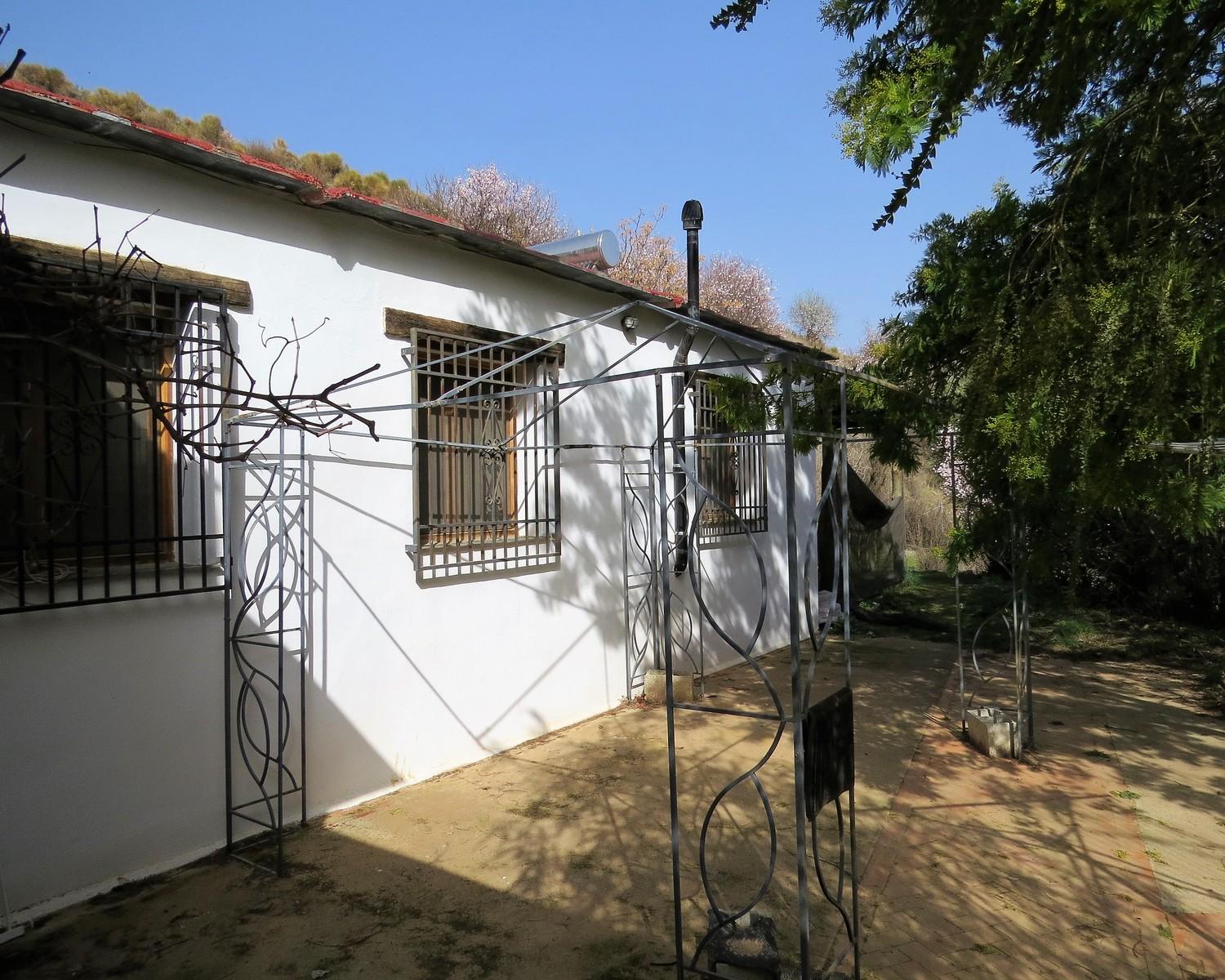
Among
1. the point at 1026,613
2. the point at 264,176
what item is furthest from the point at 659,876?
the point at 264,176

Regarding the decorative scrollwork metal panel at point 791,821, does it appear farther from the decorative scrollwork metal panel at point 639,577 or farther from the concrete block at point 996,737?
the decorative scrollwork metal panel at point 639,577

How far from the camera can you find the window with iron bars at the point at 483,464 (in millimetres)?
5523

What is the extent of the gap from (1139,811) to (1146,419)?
3046mm

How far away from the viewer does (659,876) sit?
161 inches

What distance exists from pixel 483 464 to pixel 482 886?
2837 mm

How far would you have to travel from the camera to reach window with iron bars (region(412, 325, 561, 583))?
5.52m

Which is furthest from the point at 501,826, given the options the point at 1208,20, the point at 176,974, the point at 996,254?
the point at 1208,20

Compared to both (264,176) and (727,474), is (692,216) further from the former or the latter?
(264,176)

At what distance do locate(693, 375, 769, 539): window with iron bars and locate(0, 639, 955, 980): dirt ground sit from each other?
321 centimetres

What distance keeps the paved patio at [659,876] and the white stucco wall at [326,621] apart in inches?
11.4

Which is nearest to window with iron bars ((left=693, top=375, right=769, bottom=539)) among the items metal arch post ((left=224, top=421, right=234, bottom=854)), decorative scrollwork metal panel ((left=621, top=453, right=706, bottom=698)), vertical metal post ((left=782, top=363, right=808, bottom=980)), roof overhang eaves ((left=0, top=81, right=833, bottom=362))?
decorative scrollwork metal panel ((left=621, top=453, right=706, bottom=698))

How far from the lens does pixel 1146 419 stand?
2.81 m

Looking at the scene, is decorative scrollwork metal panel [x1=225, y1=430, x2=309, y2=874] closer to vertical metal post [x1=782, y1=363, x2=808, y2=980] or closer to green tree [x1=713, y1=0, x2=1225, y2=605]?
vertical metal post [x1=782, y1=363, x2=808, y2=980]

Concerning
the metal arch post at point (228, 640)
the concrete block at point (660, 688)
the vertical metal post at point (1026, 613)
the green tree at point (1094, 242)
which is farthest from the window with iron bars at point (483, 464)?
the vertical metal post at point (1026, 613)
